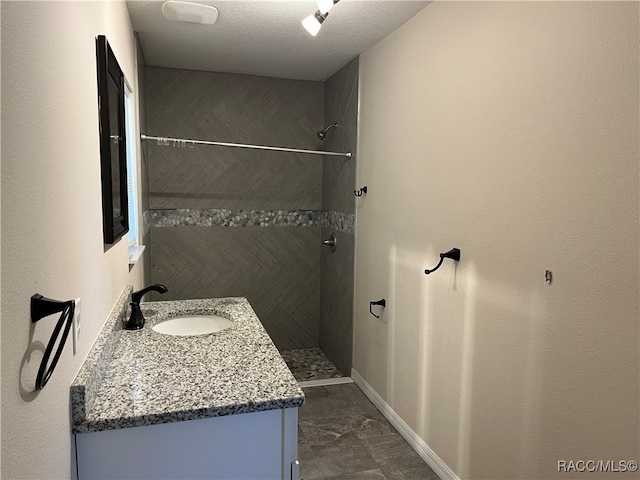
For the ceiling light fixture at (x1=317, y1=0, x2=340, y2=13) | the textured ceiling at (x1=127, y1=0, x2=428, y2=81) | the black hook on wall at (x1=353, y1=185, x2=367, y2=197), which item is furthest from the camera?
the black hook on wall at (x1=353, y1=185, x2=367, y2=197)

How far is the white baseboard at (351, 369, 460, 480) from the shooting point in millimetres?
2174

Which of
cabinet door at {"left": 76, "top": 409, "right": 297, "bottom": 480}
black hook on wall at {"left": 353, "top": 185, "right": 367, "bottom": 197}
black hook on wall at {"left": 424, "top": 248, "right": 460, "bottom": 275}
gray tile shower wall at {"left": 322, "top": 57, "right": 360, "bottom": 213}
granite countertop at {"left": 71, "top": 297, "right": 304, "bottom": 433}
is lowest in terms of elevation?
cabinet door at {"left": 76, "top": 409, "right": 297, "bottom": 480}

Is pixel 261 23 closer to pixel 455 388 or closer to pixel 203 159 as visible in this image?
pixel 203 159

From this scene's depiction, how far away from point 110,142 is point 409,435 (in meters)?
2.11

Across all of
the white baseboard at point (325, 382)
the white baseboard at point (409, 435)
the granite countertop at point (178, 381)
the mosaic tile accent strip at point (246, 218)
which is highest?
the mosaic tile accent strip at point (246, 218)

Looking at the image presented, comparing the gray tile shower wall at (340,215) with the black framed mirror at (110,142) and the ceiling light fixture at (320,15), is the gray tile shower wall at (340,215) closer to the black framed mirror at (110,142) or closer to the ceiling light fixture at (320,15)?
the ceiling light fixture at (320,15)

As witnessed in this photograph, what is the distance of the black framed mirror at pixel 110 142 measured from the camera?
1.34 metres

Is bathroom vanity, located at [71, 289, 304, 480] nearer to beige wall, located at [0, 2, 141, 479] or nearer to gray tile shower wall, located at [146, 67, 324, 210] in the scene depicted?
beige wall, located at [0, 2, 141, 479]

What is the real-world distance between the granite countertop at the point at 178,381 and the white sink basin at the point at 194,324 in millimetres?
244

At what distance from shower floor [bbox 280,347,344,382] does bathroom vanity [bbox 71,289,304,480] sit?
84.8 inches

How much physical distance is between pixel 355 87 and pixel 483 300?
1.93 m

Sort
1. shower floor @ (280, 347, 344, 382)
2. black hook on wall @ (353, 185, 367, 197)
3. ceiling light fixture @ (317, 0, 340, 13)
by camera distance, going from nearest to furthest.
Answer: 1. ceiling light fixture @ (317, 0, 340, 13)
2. black hook on wall @ (353, 185, 367, 197)
3. shower floor @ (280, 347, 344, 382)

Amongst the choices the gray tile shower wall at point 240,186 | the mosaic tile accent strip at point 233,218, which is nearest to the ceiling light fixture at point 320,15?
the gray tile shower wall at point 240,186

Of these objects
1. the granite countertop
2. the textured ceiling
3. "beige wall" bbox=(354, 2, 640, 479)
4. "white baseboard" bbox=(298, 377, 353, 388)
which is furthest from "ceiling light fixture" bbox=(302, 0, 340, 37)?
"white baseboard" bbox=(298, 377, 353, 388)
